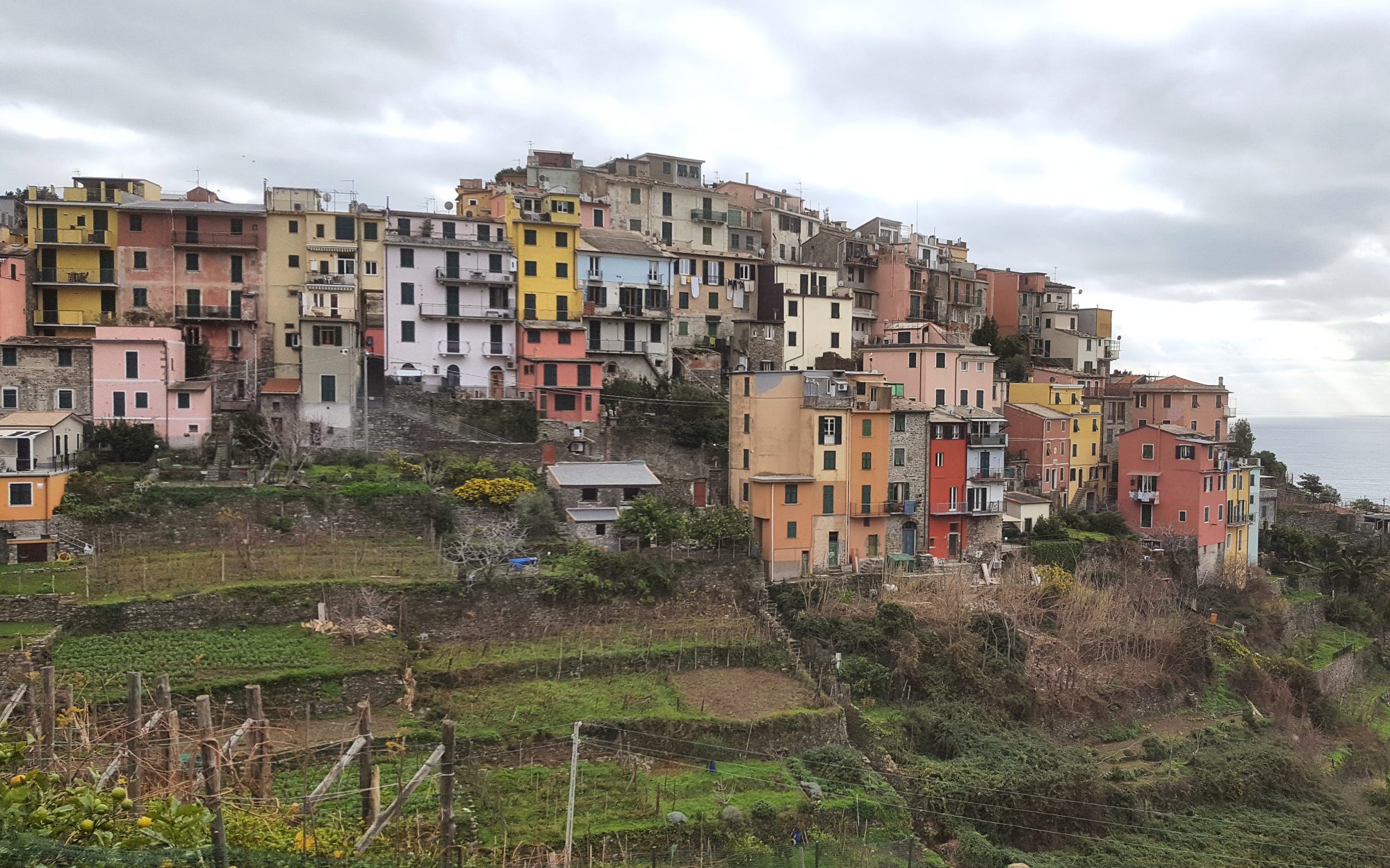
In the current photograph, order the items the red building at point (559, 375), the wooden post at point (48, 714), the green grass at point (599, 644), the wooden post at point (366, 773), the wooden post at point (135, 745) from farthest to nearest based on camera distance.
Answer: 1. the red building at point (559, 375)
2. the green grass at point (599, 644)
3. the wooden post at point (366, 773)
4. the wooden post at point (48, 714)
5. the wooden post at point (135, 745)

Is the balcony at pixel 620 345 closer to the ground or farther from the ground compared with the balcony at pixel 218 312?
closer to the ground

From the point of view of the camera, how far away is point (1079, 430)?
5200 centimetres

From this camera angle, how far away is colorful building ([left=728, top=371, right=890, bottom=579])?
1495 inches

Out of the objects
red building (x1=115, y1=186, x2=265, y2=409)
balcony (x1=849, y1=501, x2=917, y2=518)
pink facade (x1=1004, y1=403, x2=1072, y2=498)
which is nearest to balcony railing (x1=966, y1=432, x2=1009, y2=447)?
balcony (x1=849, y1=501, x2=917, y2=518)

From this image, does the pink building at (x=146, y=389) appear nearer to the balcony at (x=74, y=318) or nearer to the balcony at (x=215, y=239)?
the balcony at (x=74, y=318)

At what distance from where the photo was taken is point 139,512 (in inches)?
1241

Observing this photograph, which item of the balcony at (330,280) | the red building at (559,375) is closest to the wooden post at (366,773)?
the red building at (559,375)

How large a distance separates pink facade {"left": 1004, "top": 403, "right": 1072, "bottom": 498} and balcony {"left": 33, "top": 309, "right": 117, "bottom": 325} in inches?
1611

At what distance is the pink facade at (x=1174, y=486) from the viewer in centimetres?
4734

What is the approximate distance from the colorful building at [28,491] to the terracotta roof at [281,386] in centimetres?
898

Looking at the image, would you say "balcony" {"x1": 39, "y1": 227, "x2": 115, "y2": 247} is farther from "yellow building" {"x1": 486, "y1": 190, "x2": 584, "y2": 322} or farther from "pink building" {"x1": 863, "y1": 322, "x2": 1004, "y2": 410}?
"pink building" {"x1": 863, "y1": 322, "x2": 1004, "y2": 410}

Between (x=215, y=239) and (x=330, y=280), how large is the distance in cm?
533

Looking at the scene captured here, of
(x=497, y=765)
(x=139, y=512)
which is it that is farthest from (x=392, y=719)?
(x=139, y=512)

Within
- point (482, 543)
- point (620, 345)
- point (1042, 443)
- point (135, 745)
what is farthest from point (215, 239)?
point (1042, 443)
